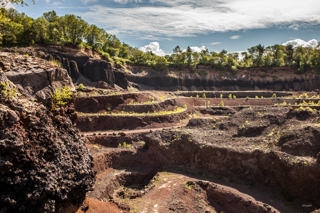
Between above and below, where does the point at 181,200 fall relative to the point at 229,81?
below

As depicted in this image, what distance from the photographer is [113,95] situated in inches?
1297

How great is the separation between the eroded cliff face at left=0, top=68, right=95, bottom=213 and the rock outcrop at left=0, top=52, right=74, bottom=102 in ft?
1.93

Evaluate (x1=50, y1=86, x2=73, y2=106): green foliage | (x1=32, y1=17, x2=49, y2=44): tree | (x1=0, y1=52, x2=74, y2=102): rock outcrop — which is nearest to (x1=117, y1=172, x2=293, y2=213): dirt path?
(x1=50, y1=86, x2=73, y2=106): green foliage

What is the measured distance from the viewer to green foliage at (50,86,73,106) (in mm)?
7555

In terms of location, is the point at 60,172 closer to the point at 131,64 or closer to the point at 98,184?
the point at 98,184

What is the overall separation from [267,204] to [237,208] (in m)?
1.68

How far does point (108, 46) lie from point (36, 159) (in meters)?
56.6

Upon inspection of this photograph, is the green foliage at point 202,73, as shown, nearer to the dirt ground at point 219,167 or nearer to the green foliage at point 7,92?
the dirt ground at point 219,167

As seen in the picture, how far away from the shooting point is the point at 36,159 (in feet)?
19.6

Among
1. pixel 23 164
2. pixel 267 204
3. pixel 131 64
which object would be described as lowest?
pixel 267 204

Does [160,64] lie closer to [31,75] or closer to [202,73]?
[202,73]

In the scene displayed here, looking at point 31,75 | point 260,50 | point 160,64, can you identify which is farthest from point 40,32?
point 260,50

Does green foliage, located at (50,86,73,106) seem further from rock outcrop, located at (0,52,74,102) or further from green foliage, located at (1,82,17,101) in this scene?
green foliage, located at (1,82,17,101)

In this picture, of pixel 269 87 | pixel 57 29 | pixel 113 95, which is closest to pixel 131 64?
pixel 57 29
